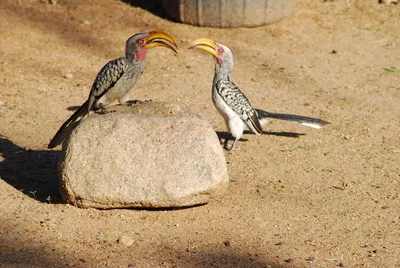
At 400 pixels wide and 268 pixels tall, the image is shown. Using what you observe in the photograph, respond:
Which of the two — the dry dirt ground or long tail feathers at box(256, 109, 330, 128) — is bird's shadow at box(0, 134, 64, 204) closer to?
the dry dirt ground

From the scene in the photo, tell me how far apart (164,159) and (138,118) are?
0.44 meters

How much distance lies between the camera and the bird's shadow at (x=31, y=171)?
6125mm

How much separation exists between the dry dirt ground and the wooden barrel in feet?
0.51

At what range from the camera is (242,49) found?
1023 cm

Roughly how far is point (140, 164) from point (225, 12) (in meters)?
5.63

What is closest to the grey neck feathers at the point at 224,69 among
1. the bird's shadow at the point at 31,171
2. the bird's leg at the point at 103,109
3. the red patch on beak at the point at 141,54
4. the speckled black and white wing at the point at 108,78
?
the red patch on beak at the point at 141,54

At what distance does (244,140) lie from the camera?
7688 mm

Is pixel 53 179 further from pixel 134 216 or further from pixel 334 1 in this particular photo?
pixel 334 1

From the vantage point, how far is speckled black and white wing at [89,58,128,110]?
21.0 feet

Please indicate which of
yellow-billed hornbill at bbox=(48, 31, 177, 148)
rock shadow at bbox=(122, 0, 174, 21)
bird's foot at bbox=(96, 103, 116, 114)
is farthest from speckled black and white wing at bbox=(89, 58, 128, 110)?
rock shadow at bbox=(122, 0, 174, 21)

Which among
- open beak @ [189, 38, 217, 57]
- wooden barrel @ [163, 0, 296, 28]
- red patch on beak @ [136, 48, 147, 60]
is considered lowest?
wooden barrel @ [163, 0, 296, 28]

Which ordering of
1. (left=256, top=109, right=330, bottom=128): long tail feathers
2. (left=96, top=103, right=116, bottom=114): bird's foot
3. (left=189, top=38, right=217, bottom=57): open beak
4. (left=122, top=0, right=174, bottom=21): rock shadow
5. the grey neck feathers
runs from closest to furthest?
(left=96, top=103, right=116, bottom=114): bird's foot, (left=189, top=38, right=217, bottom=57): open beak, the grey neck feathers, (left=256, top=109, right=330, bottom=128): long tail feathers, (left=122, top=0, right=174, bottom=21): rock shadow

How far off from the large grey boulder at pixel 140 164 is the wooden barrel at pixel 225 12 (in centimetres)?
524

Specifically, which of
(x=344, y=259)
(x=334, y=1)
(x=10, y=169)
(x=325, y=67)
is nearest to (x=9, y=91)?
(x=10, y=169)
